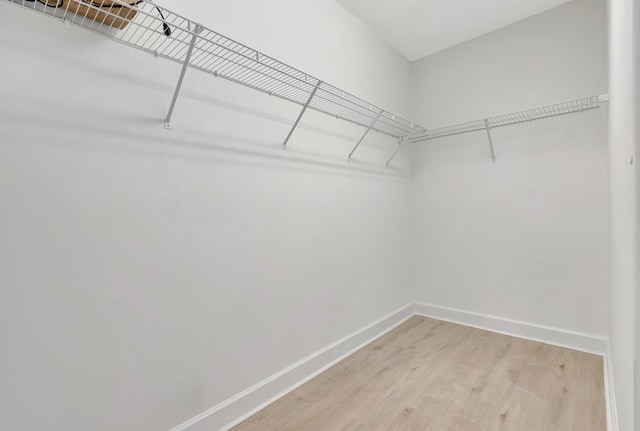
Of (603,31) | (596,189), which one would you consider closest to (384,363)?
(596,189)

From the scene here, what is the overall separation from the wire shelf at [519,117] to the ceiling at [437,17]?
78 centimetres

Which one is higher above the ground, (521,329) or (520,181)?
(520,181)

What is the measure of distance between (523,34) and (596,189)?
135cm

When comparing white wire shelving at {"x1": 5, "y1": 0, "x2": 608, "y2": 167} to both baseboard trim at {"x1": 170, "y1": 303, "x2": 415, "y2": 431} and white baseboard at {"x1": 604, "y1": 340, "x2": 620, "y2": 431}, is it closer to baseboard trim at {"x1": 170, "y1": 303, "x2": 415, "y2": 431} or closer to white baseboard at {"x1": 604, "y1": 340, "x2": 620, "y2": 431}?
baseboard trim at {"x1": 170, "y1": 303, "x2": 415, "y2": 431}

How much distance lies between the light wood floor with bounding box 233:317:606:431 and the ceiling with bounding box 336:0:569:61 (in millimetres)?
2532

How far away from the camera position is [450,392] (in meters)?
1.70

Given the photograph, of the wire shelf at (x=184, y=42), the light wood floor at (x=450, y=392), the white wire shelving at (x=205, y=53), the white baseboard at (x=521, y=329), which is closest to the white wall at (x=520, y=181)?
the white baseboard at (x=521, y=329)

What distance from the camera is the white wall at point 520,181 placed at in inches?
84.3

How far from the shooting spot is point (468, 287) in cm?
268

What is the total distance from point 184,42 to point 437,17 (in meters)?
2.10

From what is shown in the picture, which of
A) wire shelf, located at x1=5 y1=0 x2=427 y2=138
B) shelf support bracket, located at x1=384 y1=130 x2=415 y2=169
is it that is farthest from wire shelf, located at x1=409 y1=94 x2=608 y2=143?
wire shelf, located at x1=5 y1=0 x2=427 y2=138

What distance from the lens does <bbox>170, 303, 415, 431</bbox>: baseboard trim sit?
1396 millimetres

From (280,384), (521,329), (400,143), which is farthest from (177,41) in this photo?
(521,329)

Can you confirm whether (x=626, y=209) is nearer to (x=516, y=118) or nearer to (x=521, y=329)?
(x=516, y=118)
